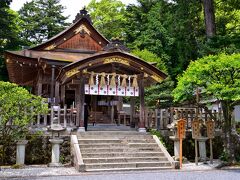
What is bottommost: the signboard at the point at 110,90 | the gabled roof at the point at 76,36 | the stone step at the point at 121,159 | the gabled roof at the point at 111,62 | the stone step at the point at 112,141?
the stone step at the point at 121,159

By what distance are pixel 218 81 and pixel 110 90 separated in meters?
4.66

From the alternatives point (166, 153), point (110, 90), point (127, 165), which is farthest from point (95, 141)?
point (166, 153)

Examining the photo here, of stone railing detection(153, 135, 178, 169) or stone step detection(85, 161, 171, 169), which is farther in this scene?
stone railing detection(153, 135, 178, 169)

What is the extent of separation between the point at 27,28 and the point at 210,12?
23.5 meters

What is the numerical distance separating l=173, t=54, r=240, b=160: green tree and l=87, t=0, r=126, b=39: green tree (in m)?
25.1

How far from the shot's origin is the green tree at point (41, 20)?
35.2 meters

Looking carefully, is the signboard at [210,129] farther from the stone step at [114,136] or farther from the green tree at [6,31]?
the green tree at [6,31]

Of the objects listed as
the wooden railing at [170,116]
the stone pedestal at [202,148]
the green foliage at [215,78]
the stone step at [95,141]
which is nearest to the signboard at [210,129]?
the stone pedestal at [202,148]

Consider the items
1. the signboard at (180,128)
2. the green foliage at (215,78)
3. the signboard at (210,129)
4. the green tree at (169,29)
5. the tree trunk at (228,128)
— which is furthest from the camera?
the green tree at (169,29)

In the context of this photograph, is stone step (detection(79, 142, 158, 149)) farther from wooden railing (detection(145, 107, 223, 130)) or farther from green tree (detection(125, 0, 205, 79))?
green tree (detection(125, 0, 205, 79))

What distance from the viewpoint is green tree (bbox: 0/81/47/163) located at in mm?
9828

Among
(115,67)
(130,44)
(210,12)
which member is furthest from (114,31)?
(115,67)

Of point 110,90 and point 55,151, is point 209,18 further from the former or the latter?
point 55,151

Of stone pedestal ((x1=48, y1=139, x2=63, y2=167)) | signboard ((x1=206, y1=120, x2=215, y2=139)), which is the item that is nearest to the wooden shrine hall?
stone pedestal ((x1=48, y1=139, x2=63, y2=167))
